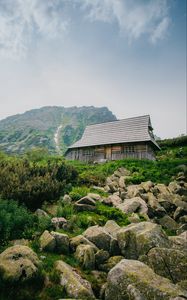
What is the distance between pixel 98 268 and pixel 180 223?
7695 mm

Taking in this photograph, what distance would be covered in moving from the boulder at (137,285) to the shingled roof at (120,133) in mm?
28936

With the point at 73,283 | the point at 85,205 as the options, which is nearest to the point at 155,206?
the point at 85,205

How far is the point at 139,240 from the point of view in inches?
300

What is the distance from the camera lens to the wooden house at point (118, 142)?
116ft

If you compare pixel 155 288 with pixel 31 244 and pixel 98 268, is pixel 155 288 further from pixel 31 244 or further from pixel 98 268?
pixel 31 244

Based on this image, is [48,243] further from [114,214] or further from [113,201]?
[113,201]

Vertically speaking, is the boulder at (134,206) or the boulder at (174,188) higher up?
the boulder at (174,188)

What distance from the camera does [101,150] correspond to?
38906 millimetres

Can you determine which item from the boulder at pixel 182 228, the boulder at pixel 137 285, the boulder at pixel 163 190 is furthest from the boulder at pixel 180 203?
the boulder at pixel 137 285

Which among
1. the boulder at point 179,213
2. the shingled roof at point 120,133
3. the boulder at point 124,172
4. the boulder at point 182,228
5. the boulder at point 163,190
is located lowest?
the boulder at point 182,228

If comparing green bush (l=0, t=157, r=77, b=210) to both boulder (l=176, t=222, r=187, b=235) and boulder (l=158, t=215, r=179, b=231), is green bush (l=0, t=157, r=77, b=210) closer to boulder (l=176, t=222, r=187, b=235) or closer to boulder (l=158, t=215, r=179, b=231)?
boulder (l=158, t=215, r=179, b=231)

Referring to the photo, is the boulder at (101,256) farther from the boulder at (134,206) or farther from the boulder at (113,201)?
the boulder at (113,201)

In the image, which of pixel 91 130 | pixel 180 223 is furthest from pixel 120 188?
pixel 91 130

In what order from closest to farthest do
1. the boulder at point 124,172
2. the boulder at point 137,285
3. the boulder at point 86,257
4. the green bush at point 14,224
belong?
the boulder at point 137,285 → the boulder at point 86,257 → the green bush at point 14,224 → the boulder at point 124,172
